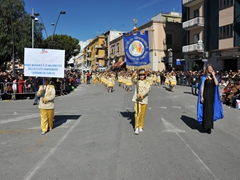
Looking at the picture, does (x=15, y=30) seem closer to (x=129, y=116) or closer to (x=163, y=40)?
(x=163, y=40)

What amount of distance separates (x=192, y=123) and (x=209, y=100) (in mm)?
1705

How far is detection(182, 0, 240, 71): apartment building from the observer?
27453 mm

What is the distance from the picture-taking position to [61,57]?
7.79 metres

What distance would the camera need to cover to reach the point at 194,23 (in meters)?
32.9

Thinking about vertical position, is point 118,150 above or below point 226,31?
below

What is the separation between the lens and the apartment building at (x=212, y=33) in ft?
90.1

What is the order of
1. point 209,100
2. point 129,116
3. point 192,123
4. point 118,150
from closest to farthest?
1. point 118,150
2. point 209,100
3. point 192,123
4. point 129,116

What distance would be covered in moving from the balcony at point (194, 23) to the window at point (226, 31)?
361 cm

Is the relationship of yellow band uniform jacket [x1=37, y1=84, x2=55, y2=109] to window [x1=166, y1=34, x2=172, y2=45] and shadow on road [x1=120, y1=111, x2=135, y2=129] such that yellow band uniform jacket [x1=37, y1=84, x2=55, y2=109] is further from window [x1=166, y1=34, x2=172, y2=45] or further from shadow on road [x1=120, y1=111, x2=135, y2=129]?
window [x1=166, y1=34, x2=172, y2=45]

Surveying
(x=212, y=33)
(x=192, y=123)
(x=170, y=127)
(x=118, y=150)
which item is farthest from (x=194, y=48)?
(x=118, y=150)

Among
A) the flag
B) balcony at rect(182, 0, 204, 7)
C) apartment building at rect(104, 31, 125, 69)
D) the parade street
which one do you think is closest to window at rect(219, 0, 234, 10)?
balcony at rect(182, 0, 204, 7)

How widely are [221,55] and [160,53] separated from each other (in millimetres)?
14062

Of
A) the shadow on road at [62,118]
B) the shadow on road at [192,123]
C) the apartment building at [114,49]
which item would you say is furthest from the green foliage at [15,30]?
the shadow on road at [192,123]

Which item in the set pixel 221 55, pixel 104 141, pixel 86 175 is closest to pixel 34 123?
pixel 104 141
